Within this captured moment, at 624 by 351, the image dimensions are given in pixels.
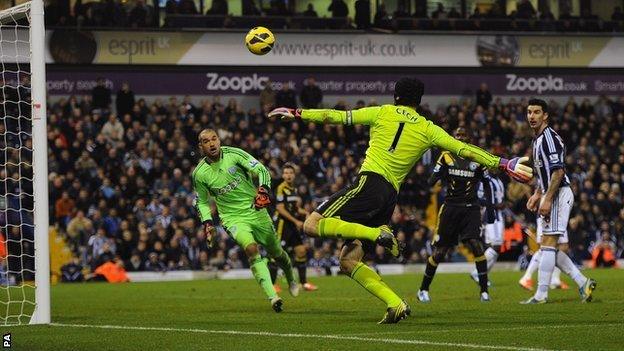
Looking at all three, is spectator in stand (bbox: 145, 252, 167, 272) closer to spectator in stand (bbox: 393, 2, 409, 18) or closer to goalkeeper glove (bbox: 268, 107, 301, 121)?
spectator in stand (bbox: 393, 2, 409, 18)

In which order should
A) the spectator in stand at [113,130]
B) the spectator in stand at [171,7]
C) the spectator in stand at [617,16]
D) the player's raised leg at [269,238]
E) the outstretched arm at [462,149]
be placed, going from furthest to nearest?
the spectator in stand at [617,16]
the spectator in stand at [171,7]
the spectator in stand at [113,130]
the player's raised leg at [269,238]
the outstretched arm at [462,149]

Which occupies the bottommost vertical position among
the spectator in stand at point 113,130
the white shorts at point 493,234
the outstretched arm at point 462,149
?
the white shorts at point 493,234

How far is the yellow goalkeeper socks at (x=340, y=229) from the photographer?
12.4m

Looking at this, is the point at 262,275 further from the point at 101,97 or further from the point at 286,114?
the point at 101,97

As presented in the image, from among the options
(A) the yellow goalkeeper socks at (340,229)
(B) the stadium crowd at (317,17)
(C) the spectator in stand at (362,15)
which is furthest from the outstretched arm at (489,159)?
(C) the spectator in stand at (362,15)

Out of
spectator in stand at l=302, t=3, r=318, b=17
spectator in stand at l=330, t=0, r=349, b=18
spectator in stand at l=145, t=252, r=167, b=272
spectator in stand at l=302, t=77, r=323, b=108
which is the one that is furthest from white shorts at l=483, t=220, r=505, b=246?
spectator in stand at l=330, t=0, r=349, b=18

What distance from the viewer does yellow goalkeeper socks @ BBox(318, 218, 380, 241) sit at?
40.8 feet

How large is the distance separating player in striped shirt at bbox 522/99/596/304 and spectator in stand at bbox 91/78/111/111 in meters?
20.8

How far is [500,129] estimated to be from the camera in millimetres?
37531

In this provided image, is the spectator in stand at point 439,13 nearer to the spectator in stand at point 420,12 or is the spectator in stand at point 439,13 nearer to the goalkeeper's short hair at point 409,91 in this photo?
the spectator in stand at point 420,12

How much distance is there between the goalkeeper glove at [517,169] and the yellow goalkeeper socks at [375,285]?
171 centimetres

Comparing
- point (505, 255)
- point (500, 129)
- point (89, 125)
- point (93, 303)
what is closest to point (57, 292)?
point (93, 303)

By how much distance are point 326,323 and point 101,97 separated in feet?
74.4

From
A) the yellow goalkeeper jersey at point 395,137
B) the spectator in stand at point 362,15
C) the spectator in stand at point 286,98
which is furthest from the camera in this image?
the spectator in stand at point 362,15
